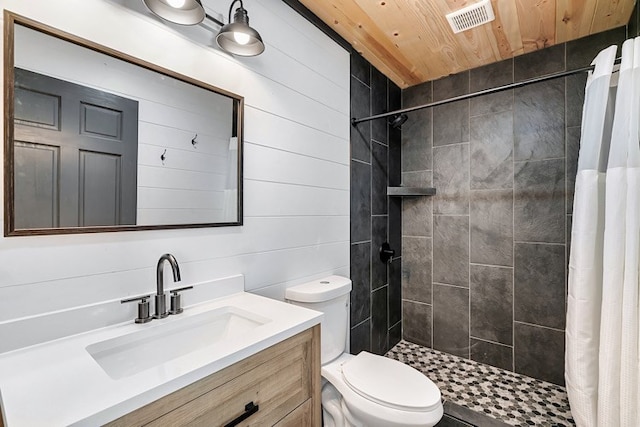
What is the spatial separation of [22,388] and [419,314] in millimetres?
2550

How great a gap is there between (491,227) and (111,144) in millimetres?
2425

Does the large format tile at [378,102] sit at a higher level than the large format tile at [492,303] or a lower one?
higher

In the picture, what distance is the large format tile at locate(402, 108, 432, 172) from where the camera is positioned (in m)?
2.59

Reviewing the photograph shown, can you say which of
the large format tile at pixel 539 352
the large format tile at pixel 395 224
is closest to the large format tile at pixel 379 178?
the large format tile at pixel 395 224

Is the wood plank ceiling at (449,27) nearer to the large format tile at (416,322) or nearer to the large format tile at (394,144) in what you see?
the large format tile at (394,144)

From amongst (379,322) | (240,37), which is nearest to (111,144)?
(240,37)

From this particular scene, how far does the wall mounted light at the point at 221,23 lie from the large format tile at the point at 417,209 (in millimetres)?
1804

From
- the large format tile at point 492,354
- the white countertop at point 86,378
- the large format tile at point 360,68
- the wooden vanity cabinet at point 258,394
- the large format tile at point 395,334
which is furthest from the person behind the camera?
the large format tile at point 395,334

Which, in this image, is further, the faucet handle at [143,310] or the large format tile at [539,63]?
the large format tile at [539,63]

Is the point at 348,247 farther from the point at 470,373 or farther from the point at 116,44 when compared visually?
the point at 116,44

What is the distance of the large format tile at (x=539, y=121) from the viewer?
205 centimetres

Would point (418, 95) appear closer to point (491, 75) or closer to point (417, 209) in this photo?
point (491, 75)

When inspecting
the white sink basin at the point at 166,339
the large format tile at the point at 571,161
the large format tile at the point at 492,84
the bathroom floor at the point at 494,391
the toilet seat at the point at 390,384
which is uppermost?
the large format tile at the point at 492,84

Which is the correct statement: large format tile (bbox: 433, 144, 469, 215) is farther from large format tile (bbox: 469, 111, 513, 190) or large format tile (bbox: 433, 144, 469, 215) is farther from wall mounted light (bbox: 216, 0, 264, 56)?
wall mounted light (bbox: 216, 0, 264, 56)
